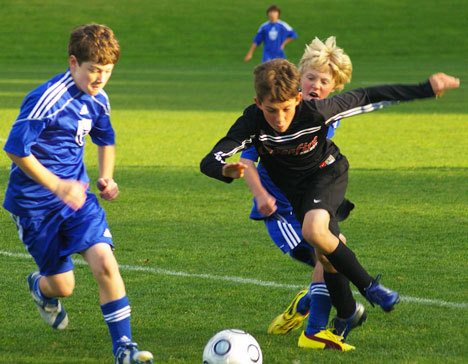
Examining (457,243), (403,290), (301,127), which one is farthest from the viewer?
(457,243)

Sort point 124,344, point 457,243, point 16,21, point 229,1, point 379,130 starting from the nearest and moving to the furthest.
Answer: point 124,344 → point 457,243 → point 379,130 → point 16,21 → point 229,1

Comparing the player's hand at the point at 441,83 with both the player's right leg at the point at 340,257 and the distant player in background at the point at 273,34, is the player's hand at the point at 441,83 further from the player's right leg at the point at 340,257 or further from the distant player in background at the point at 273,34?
the distant player in background at the point at 273,34

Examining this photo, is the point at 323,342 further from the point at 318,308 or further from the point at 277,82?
the point at 277,82

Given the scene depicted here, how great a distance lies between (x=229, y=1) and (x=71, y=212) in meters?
47.9

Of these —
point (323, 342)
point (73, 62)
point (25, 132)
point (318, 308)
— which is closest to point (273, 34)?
point (318, 308)

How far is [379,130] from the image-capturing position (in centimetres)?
1788

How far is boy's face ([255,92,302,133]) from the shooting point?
5684 mm

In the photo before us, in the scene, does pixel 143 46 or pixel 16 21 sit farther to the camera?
pixel 16 21

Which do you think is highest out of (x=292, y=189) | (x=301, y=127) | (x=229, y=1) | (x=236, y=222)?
(x=301, y=127)

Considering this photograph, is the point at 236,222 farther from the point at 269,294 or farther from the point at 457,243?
the point at 269,294

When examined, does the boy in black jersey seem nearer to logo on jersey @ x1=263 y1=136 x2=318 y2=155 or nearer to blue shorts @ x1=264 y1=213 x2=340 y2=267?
logo on jersey @ x1=263 y1=136 x2=318 y2=155

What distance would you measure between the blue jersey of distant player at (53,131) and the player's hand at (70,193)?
26 centimetres

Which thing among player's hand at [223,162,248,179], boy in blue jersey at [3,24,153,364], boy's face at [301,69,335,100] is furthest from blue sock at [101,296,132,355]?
boy's face at [301,69,335,100]

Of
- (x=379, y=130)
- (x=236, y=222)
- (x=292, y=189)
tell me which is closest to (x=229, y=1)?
(x=379, y=130)
